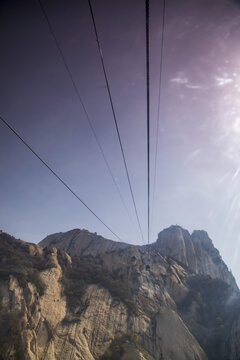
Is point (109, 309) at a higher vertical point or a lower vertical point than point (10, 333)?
higher

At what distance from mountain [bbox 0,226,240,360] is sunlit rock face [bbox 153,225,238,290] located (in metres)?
22.6

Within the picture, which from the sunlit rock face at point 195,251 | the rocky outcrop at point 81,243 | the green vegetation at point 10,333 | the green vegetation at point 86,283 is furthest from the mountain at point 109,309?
the rocky outcrop at point 81,243

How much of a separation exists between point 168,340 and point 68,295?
68.4 feet

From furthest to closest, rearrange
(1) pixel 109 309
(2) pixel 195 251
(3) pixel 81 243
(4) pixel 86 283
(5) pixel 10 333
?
(2) pixel 195 251, (3) pixel 81 243, (4) pixel 86 283, (1) pixel 109 309, (5) pixel 10 333

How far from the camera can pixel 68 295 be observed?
107 feet

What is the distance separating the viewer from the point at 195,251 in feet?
284

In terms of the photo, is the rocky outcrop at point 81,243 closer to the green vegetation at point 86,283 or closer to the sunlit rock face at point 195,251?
the sunlit rock face at point 195,251

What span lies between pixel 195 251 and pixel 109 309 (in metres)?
69.2

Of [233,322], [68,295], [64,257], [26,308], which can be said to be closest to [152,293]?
[233,322]

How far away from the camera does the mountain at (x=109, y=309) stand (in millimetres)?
22859

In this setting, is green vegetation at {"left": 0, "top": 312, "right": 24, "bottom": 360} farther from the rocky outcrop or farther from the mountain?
the rocky outcrop

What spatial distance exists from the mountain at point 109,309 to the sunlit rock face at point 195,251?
2256 cm

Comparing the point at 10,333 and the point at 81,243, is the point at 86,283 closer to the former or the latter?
the point at 10,333

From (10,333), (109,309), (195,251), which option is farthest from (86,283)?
(195,251)
